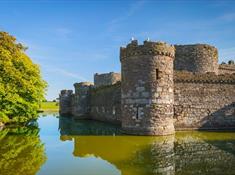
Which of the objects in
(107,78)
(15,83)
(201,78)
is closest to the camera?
(201,78)

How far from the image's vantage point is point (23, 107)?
27.2 meters

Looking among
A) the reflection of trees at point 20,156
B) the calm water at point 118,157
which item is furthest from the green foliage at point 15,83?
the calm water at point 118,157

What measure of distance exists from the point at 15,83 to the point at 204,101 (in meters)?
15.4

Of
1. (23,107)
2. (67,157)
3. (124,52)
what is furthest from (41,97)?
(67,157)

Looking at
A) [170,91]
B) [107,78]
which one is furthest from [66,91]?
[170,91]

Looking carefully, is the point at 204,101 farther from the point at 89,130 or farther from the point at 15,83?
the point at 15,83

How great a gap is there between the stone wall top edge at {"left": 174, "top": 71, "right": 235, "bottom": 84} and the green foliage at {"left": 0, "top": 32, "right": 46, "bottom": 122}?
12.9m

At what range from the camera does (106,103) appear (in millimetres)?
35062

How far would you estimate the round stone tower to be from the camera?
66.1 ft

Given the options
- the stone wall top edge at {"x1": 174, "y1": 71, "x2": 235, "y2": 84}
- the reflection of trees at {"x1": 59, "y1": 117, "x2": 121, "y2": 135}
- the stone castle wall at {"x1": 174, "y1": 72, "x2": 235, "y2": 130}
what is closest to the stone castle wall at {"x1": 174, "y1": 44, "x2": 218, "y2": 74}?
the stone wall top edge at {"x1": 174, "y1": 71, "x2": 235, "y2": 84}

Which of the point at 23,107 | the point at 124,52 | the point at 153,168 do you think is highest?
the point at 124,52

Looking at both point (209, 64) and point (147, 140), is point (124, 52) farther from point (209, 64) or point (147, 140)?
point (209, 64)

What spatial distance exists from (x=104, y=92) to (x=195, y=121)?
15.0 m

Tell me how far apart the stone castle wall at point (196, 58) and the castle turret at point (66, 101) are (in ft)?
96.4
